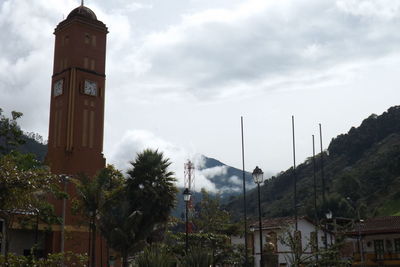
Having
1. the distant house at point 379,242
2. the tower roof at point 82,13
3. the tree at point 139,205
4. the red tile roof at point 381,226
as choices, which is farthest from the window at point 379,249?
the tower roof at point 82,13

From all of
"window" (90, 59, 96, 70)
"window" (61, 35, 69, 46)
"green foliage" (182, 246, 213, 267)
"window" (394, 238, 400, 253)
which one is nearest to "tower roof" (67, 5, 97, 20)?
"window" (61, 35, 69, 46)

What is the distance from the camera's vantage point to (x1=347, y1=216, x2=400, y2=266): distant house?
144ft

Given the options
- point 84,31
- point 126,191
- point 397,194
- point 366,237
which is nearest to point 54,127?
point 84,31

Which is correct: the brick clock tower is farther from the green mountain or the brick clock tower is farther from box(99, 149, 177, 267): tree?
the green mountain

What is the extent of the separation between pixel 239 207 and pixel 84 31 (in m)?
108

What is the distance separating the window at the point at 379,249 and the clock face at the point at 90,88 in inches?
1164

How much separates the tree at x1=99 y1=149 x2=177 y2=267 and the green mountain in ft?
138

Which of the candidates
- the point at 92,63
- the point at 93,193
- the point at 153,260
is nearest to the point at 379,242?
the point at 93,193

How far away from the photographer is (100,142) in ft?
170

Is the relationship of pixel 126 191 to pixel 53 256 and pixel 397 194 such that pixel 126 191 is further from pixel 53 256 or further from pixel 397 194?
pixel 397 194

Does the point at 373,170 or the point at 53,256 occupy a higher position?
the point at 373,170

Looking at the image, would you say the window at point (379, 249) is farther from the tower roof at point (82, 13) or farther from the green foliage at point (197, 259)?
the tower roof at point (82, 13)

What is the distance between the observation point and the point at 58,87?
173ft

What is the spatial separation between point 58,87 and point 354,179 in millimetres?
70793
